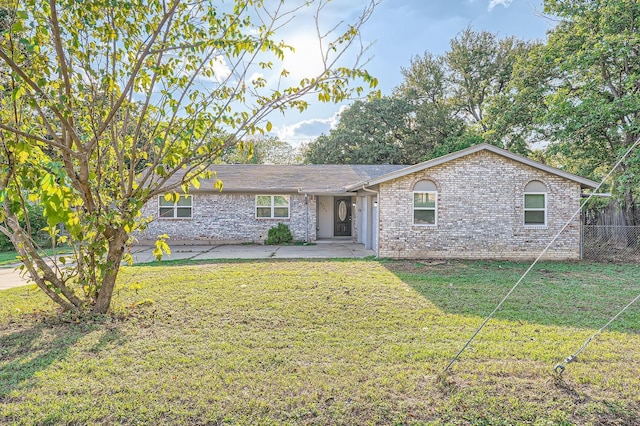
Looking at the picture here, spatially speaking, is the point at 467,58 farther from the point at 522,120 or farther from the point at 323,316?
the point at 323,316

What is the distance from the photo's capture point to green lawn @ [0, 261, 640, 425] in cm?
306

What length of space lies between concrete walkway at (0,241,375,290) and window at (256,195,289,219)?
1.81m

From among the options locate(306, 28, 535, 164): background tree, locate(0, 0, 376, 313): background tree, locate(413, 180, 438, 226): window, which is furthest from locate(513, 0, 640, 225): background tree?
locate(0, 0, 376, 313): background tree

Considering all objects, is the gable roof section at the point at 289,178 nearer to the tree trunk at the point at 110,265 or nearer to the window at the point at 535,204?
the window at the point at 535,204

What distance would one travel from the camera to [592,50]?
12.9m

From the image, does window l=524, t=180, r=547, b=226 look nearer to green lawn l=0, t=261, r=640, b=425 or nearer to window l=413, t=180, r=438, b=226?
window l=413, t=180, r=438, b=226

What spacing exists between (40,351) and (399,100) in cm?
2787

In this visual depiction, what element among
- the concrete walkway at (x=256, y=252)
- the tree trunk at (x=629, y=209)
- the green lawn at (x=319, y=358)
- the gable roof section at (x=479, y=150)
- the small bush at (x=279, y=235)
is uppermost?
the gable roof section at (x=479, y=150)

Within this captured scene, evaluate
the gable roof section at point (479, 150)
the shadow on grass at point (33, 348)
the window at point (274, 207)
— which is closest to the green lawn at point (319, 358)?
the shadow on grass at point (33, 348)

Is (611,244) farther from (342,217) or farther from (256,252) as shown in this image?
(256,252)

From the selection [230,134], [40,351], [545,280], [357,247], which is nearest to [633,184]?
[545,280]

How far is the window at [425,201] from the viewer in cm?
1152

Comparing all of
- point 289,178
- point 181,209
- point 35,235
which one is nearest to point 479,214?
point 289,178

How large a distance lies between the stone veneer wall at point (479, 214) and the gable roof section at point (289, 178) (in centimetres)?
400
